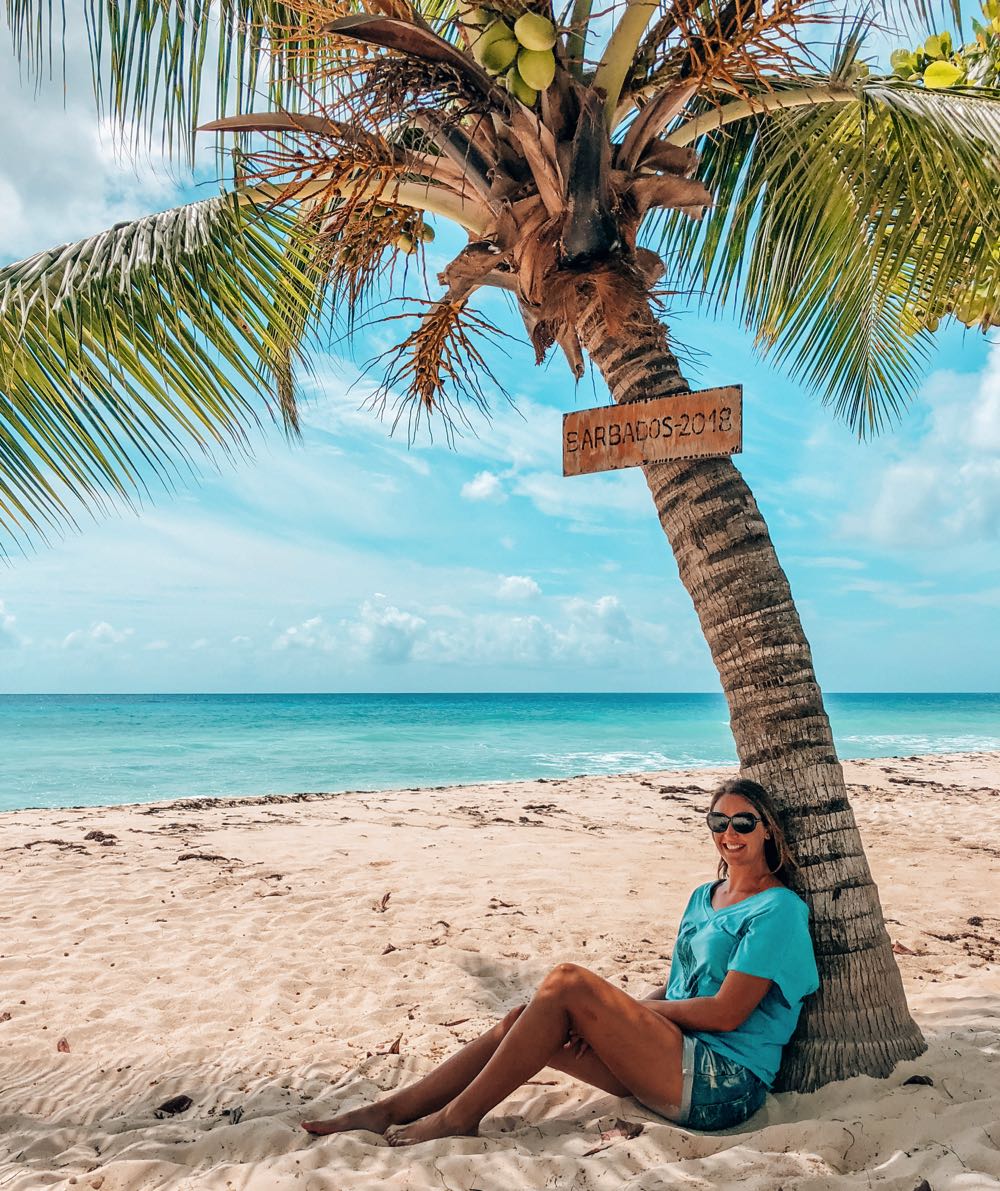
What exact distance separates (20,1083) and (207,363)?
Result: 342cm

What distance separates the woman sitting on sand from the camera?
2.77 meters

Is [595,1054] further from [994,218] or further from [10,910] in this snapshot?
[10,910]

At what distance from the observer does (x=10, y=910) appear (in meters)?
5.98

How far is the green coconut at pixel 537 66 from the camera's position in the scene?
2.98 m

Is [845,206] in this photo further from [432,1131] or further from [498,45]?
[432,1131]

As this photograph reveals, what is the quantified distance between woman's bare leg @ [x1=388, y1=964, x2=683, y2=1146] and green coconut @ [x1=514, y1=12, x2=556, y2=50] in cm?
300

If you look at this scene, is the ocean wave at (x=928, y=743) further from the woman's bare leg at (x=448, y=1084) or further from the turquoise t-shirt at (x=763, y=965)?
the woman's bare leg at (x=448, y=1084)

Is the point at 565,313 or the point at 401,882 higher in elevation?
the point at 565,313

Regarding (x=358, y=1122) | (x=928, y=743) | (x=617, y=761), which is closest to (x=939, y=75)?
(x=358, y=1122)

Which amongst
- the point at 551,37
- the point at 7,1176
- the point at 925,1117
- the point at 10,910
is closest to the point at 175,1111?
the point at 7,1176

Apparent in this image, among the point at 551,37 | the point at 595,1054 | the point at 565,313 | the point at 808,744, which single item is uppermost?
the point at 551,37

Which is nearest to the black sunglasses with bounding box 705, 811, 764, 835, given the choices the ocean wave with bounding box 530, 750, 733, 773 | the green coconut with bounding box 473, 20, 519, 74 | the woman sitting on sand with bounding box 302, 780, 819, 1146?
the woman sitting on sand with bounding box 302, 780, 819, 1146

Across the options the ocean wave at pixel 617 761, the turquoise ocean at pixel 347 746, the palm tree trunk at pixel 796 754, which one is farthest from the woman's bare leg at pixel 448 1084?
the ocean wave at pixel 617 761

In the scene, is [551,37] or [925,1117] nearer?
[925,1117]
